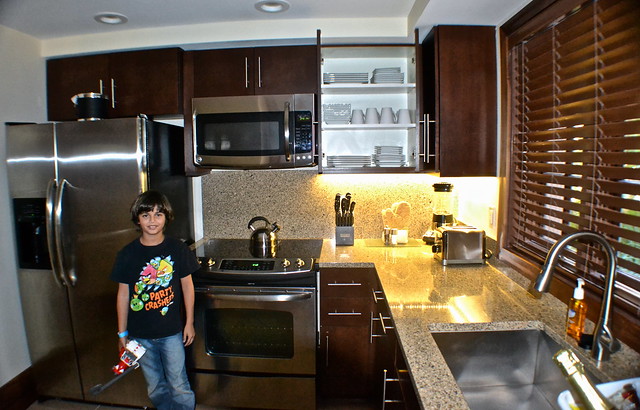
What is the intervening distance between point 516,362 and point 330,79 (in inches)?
67.8

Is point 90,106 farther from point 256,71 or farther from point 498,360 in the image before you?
point 498,360

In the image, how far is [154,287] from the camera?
1.80 metres

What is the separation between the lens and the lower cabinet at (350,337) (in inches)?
80.8

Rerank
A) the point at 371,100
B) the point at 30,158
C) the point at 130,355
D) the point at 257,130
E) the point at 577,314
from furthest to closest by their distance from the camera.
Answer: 1. the point at 371,100
2. the point at 257,130
3. the point at 30,158
4. the point at 130,355
5. the point at 577,314

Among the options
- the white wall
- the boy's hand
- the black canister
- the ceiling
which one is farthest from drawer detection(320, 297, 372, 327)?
the white wall

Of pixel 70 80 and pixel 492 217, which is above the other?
pixel 70 80

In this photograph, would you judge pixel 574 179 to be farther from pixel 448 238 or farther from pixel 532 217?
pixel 448 238

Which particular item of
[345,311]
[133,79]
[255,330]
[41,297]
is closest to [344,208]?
[345,311]

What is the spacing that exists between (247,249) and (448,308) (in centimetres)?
137

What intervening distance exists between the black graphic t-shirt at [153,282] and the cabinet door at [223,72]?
3.19ft

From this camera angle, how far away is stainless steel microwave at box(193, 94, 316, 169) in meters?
2.13

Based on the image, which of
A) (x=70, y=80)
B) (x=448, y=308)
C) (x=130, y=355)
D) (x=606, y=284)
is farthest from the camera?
(x=70, y=80)

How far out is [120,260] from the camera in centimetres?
176

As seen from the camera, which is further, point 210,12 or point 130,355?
point 210,12
